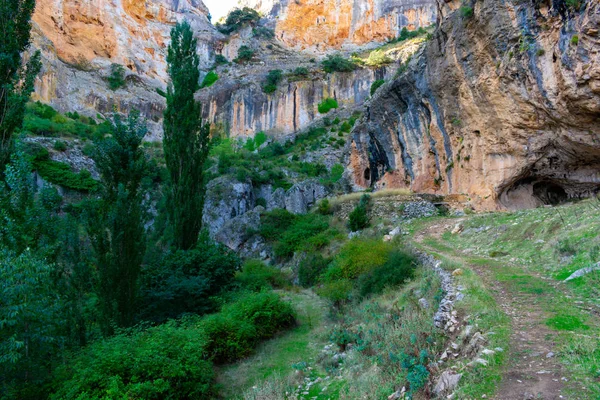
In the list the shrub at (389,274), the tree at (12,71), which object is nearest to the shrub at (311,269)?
the shrub at (389,274)

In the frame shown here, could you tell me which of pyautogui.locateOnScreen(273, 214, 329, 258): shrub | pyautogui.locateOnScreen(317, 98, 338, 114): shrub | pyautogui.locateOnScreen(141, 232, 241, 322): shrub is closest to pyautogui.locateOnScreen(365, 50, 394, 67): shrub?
pyautogui.locateOnScreen(317, 98, 338, 114): shrub

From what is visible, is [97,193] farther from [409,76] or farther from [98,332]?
[409,76]

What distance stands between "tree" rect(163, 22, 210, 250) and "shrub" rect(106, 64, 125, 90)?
122ft

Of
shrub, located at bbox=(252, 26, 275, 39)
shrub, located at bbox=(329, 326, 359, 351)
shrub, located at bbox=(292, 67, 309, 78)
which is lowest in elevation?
shrub, located at bbox=(329, 326, 359, 351)

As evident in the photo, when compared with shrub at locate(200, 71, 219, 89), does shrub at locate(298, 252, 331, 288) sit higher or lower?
lower

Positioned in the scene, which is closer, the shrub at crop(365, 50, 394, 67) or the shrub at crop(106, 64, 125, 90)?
the shrub at crop(106, 64, 125, 90)

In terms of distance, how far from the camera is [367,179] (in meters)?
29.0

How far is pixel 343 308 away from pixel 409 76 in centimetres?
1433

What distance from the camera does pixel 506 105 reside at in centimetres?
1462

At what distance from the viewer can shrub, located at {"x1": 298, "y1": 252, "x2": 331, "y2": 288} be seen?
14.8 metres

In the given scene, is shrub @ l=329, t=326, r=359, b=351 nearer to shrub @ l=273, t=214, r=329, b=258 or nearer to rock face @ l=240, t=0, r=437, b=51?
shrub @ l=273, t=214, r=329, b=258

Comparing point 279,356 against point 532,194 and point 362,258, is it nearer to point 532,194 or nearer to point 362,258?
point 362,258

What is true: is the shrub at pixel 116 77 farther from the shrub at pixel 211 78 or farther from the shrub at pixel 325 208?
the shrub at pixel 325 208

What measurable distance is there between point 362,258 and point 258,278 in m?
4.67
